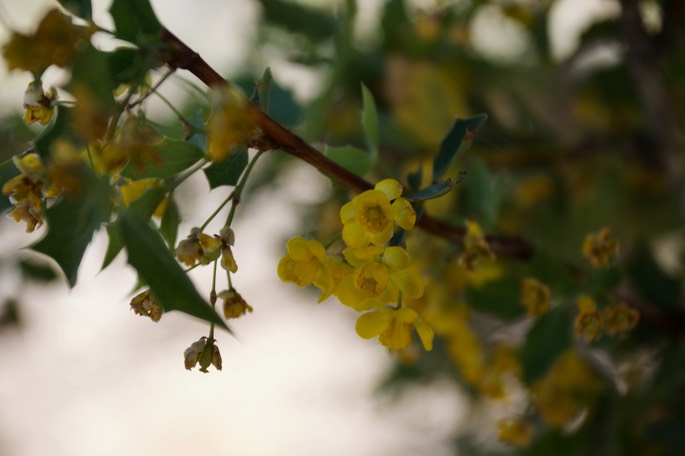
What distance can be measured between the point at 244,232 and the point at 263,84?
66cm

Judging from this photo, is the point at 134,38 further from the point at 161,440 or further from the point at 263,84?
the point at 161,440

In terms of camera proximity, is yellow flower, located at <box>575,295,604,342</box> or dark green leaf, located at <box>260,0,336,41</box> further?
dark green leaf, located at <box>260,0,336,41</box>

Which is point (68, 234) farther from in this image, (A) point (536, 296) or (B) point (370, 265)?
(A) point (536, 296)

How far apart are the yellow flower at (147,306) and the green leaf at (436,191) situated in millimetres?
114

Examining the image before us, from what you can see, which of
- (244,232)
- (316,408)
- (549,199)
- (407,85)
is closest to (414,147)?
(407,85)

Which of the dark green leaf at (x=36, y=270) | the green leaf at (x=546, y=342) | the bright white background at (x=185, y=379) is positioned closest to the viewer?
the green leaf at (x=546, y=342)

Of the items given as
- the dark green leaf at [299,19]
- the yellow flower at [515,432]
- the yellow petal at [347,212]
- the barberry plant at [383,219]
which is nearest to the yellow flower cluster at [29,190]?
the barberry plant at [383,219]

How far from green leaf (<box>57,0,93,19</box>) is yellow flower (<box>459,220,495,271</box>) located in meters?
0.20

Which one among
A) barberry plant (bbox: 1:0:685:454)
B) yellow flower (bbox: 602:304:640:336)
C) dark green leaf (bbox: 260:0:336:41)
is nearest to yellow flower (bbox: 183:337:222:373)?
barberry plant (bbox: 1:0:685:454)

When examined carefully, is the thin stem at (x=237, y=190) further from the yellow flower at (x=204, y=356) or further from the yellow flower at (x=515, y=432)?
the yellow flower at (x=515, y=432)

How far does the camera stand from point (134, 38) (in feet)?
0.90

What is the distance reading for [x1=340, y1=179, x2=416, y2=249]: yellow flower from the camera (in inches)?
11.4

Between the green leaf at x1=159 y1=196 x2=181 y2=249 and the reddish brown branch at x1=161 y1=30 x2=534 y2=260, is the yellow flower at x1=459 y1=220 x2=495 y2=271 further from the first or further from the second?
the green leaf at x1=159 y1=196 x2=181 y2=249

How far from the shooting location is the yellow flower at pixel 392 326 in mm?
320
